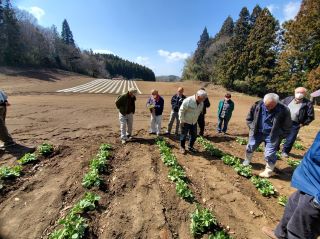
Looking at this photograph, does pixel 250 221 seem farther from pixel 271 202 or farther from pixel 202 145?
pixel 202 145

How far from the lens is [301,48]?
79.6 feet

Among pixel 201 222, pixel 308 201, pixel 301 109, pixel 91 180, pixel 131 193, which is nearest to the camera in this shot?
pixel 308 201

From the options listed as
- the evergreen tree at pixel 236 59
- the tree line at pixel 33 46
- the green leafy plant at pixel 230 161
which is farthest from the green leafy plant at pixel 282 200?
the tree line at pixel 33 46

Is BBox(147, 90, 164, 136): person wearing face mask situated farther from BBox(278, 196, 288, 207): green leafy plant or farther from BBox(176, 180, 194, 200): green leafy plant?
BBox(278, 196, 288, 207): green leafy plant

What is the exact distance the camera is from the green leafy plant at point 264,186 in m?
5.06

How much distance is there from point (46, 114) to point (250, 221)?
11.4m

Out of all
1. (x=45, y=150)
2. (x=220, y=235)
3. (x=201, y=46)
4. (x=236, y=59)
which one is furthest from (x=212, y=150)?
(x=201, y=46)

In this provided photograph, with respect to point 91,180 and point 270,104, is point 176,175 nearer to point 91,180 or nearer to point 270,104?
point 91,180

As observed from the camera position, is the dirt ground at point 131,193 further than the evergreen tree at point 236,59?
No

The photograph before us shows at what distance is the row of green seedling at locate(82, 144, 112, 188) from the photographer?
4.98 metres

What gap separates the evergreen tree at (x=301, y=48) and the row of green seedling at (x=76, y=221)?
79.5 feet

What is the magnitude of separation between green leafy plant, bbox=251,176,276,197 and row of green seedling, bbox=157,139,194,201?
5.38ft

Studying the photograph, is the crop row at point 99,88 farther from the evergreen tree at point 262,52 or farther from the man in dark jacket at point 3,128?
the man in dark jacket at point 3,128

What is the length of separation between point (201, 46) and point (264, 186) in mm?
68838
